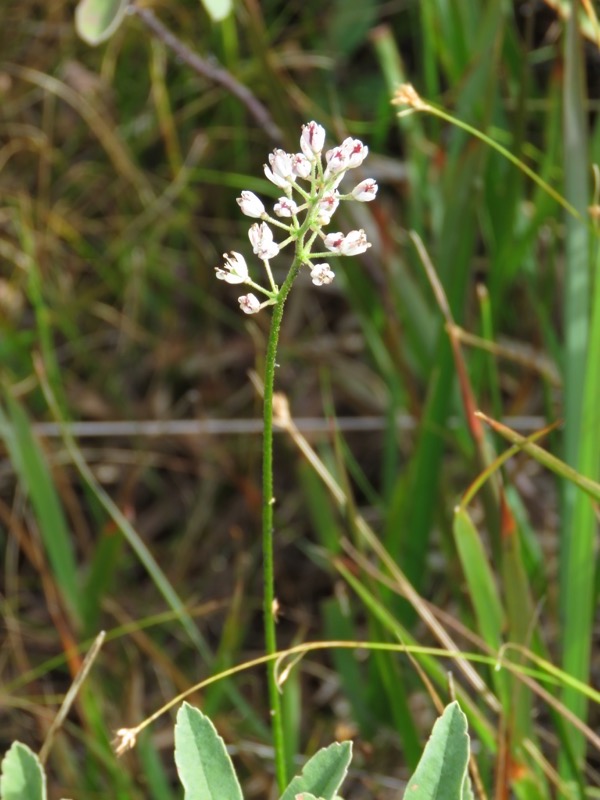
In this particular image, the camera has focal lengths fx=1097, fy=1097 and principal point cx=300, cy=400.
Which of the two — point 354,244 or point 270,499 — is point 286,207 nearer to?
point 354,244

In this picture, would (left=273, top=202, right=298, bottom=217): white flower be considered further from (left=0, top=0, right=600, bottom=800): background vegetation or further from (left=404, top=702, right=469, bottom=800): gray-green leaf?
(left=0, top=0, right=600, bottom=800): background vegetation

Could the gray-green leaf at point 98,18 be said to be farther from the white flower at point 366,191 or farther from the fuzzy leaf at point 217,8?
the white flower at point 366,191

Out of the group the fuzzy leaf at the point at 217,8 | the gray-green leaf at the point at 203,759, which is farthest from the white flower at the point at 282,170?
the fuzzy leaf at the point at 217,8

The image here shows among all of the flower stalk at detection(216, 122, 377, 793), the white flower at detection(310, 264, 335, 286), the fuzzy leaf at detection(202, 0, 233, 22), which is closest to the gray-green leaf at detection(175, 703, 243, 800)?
the flower stalk at detection(216, 122, 377, 793)

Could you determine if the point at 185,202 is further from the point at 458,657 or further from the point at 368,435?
the point at 458,657

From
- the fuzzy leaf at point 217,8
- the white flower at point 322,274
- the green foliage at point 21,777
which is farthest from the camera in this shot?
the fuzzy leaf at point 217,8
